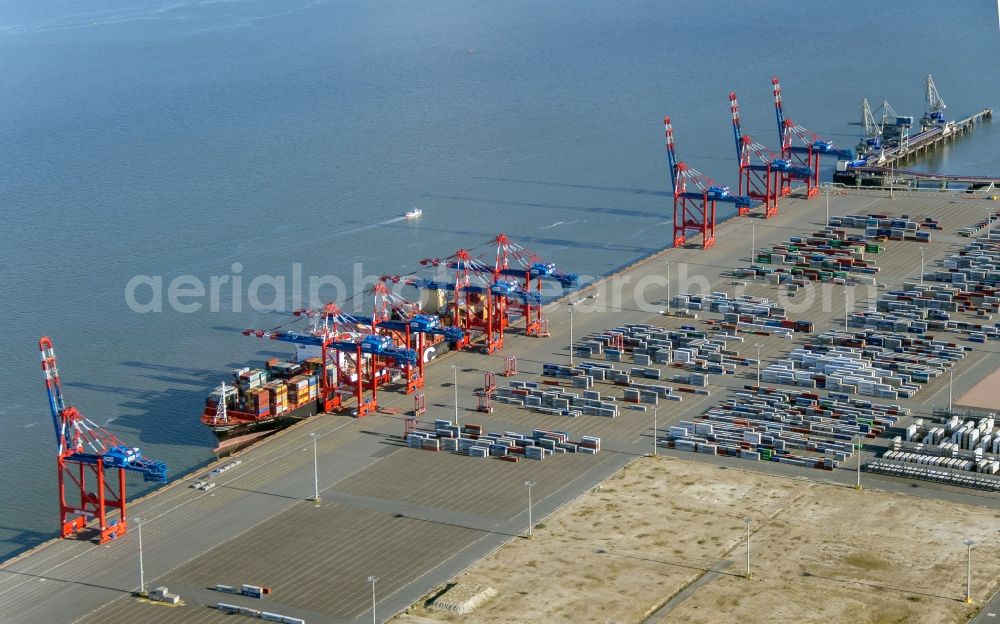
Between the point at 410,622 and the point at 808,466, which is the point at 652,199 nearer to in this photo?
the point at 808,466

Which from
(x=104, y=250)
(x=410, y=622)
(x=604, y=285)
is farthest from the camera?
(x=104, y=250)

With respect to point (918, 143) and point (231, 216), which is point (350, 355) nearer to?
point (231, 216)

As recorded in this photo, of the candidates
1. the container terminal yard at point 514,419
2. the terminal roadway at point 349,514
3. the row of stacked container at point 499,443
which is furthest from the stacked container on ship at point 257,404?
the row of stacked container at point 499,443

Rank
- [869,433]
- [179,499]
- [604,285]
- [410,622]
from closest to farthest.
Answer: [410,622] → [179,499] → [869,433] → [604,285]

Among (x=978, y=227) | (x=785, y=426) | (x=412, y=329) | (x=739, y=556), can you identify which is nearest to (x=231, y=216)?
(x=412, y=329)

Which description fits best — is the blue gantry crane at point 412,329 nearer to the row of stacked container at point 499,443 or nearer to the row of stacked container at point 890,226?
the row of stacked container at point 499,443

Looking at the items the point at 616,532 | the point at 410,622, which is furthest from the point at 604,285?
the point at 410,622
